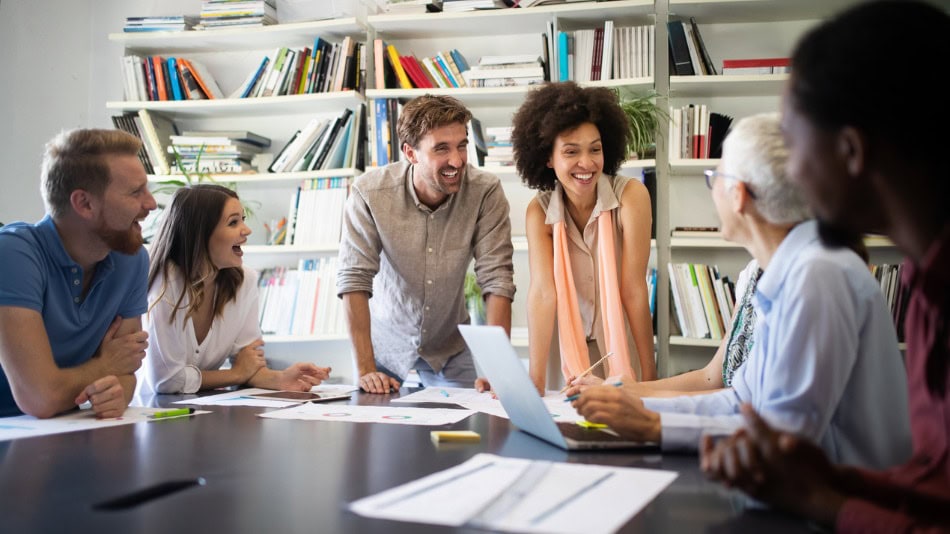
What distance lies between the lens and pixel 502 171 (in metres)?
3.77

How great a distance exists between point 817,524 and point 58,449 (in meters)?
1.18

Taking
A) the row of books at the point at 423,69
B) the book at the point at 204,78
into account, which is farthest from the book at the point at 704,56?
the book at the point at 204,78

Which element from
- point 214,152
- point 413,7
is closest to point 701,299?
point 413,7

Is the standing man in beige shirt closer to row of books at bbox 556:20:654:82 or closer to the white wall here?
row of books at bbox 556:20:654:82

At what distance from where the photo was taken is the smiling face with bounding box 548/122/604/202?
96.7 inches

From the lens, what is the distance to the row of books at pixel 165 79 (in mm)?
4180

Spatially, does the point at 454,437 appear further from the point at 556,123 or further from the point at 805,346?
the point at 556,123

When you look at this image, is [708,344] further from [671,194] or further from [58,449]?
[58,449]

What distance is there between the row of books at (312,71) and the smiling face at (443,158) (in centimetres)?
144

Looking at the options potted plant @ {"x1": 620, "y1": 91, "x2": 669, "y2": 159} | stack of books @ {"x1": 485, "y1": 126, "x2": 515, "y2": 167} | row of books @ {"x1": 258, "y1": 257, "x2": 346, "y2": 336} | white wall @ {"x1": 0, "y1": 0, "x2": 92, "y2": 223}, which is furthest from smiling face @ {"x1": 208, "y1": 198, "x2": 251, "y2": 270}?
white wall @ {"x1": 0, "y1": 0, "x2": 92, "y2": 223}

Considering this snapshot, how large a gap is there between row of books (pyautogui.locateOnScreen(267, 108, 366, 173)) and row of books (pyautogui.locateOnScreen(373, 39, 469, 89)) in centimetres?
23

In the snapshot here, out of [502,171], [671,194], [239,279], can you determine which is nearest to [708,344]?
[671,194]

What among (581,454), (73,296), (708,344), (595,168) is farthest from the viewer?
(708,344)

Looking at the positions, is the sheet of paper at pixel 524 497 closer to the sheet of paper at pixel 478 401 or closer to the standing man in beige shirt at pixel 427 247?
the sheet of paper at pixel 478 401
